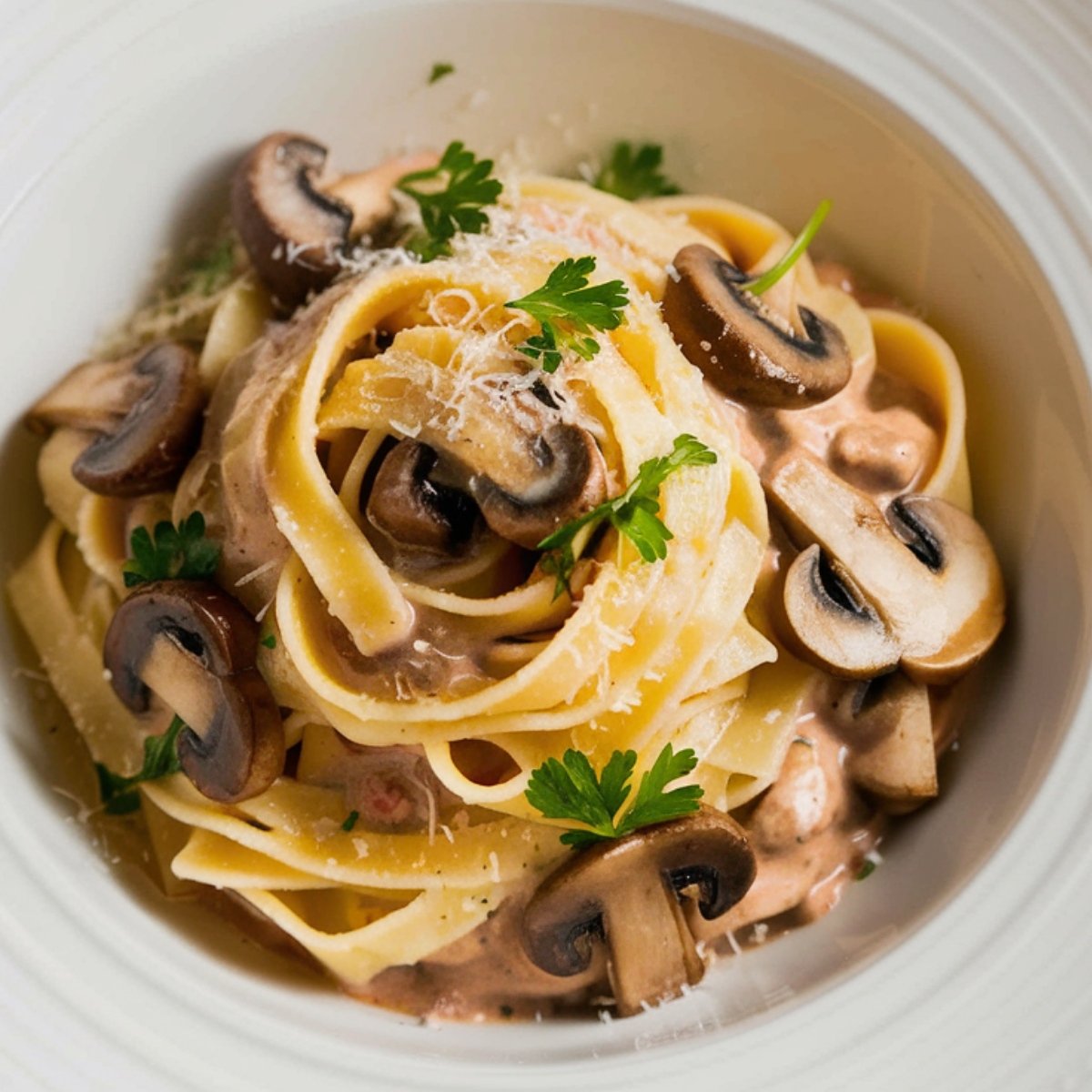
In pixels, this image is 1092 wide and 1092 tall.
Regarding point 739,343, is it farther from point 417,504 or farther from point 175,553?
point 175,553

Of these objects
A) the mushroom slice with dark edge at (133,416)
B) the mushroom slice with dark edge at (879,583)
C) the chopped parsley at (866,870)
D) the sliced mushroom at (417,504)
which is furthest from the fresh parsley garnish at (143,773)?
the chopped parsley at (866,870)

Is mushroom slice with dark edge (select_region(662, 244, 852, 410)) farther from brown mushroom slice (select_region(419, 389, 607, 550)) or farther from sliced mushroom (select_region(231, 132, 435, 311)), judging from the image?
sliced mushroom (select_region(231, 132, 435, 311))

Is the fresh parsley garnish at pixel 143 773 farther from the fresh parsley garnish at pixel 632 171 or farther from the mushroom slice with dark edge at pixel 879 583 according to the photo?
the fresh parsley garnish at pixel 632 171

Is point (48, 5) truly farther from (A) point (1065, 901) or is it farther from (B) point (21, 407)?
(A) point (1065, 901)

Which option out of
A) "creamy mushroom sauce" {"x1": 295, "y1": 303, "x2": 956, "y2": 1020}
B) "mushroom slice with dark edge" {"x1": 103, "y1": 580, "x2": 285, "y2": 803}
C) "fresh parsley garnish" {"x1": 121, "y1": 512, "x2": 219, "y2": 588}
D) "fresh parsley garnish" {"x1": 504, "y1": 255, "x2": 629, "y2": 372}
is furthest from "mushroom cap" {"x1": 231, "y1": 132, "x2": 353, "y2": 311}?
"creamy mushroom sauce" {"x1": 295, "y1": 303, "x2": 956, "y2": 1020}

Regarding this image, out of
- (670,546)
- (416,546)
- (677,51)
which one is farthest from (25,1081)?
(677,51)
